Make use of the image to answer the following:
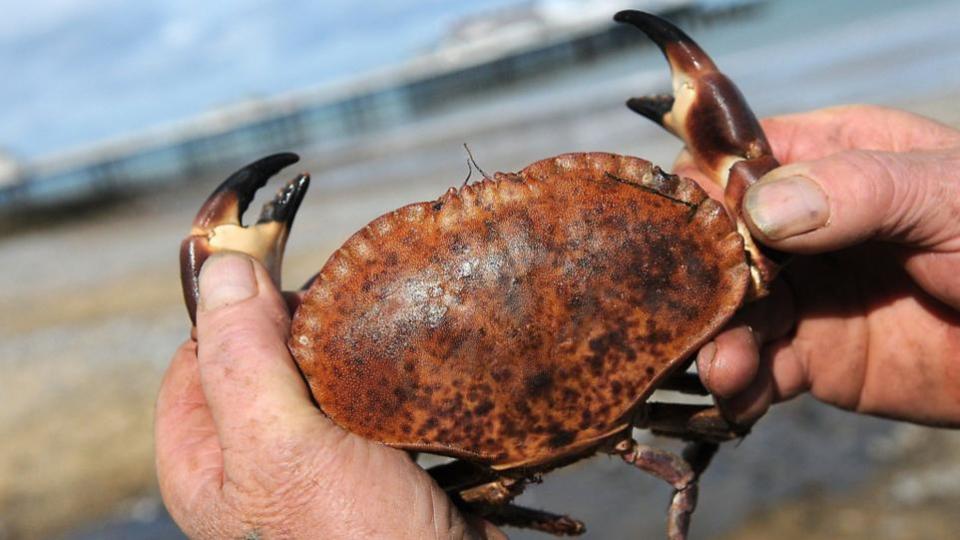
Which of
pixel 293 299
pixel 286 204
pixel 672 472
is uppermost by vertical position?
pixel 286 204

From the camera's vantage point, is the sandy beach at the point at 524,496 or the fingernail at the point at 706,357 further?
the sandy beach at the point at 524,496

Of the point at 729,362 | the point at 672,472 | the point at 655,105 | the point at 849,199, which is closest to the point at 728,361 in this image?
Answer: the point at 729,362

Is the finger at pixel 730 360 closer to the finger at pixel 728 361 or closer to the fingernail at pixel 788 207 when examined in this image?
the finger at pixel 728 361

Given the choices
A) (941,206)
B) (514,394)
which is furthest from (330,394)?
(941,206)

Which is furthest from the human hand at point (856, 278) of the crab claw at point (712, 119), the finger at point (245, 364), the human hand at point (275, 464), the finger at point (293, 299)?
the finger at point (293, 299)

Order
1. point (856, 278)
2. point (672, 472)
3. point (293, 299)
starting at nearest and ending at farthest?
point (672, 472)
point (293, 299)
point (856, 278)

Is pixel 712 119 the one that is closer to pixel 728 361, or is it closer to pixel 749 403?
pixel 728 361

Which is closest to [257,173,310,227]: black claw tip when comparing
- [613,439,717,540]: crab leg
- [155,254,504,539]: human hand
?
[155,254,504,539]: human hand

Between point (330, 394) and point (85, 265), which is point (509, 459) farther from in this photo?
point (85, 265)

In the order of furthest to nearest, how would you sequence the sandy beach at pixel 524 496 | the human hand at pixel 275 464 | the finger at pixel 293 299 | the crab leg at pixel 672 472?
the sandy beach at pixel 524 496 < the finger at pixel 293 299 < the crab leg at pixel 672 472 < the human hand at pixel 275 464
